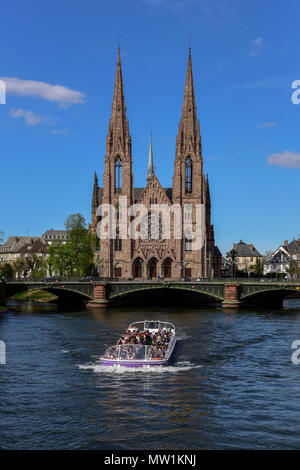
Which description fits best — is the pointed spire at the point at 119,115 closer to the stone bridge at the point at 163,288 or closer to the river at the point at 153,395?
the stone bridge at the point at 163,288

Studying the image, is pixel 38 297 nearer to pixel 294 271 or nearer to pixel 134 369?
pixel 294 271

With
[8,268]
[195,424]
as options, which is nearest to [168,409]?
[195,424]

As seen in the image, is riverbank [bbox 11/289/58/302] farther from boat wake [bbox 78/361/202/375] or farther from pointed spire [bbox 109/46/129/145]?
boat wake [bbox 78/361/202/375]

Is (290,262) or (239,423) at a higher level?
(290,262)

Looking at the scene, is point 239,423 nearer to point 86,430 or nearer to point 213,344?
point 86,430

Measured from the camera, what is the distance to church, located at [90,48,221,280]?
149 metres

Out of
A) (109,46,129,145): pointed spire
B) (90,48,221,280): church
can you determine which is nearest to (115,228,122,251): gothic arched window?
(90,48,221,280): church

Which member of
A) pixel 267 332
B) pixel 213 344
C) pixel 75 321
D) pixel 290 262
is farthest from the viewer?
pixel 290 262

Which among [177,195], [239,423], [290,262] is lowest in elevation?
[239,423]

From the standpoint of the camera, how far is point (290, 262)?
7657 inches

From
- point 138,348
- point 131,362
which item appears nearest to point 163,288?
point 138,348

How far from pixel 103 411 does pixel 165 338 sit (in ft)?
71.8

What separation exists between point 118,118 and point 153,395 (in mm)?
122693

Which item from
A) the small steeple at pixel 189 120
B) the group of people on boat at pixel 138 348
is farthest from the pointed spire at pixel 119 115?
the group of people on boat at pixel 138 348
